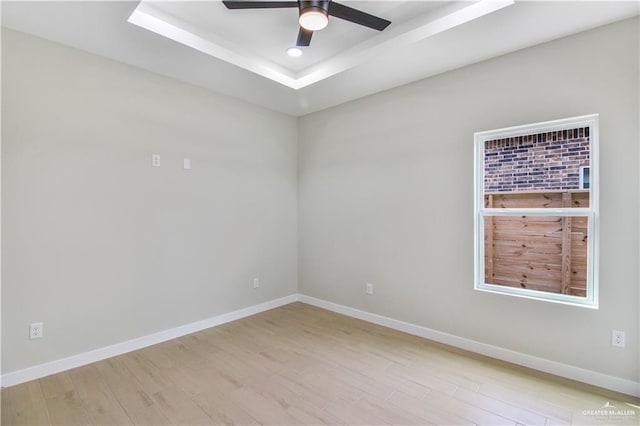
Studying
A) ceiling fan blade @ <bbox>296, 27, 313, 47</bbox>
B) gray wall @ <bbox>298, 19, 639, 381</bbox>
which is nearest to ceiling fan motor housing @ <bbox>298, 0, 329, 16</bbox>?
ceiling fan blade @ <bbox>296, 27, 313, 47</bbox>

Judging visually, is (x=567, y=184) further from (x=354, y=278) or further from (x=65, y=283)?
(x=65, y=283)

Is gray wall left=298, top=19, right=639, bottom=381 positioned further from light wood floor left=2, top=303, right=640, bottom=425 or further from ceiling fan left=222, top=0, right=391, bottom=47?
ceiling fan left=222, top=0, right=391, bottom=47

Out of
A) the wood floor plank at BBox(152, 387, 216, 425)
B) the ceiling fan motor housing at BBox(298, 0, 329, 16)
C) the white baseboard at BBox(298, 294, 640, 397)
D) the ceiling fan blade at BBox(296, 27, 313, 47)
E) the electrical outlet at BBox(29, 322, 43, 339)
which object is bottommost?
the wood floor plank at BBox(152, 387, 216, 425)

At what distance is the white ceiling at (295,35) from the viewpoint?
7.14ft

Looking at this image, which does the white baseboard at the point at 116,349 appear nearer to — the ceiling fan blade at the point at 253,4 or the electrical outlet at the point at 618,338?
the ceiling fan blade at the point at 253,4

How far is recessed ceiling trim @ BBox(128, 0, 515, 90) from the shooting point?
7.54ft

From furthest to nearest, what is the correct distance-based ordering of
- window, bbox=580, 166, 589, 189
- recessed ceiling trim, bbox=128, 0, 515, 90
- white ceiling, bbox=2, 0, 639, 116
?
window, bbox=580, 166, 589, 189 → recessed ceiling trim, bbox=128, 0, 515, 90 → white ceiling, bbox=2, 0, 639, 116

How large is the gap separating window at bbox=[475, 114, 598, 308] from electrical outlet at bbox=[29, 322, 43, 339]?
148 inches

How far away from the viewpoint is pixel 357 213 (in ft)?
12.6

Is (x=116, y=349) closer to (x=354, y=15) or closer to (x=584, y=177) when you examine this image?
(x=354, y=15)

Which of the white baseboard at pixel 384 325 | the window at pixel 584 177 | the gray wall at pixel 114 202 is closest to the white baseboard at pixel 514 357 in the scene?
the white baseboard at pixel 384 325

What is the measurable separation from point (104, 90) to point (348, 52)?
2285 mm

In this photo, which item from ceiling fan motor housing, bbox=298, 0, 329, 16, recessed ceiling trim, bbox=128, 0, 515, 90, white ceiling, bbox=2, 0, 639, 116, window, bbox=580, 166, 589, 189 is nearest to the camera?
ceiling fan motor housing, bbox=298, 0, 329, 16

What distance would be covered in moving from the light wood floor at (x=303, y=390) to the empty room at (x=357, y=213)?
19 mm
